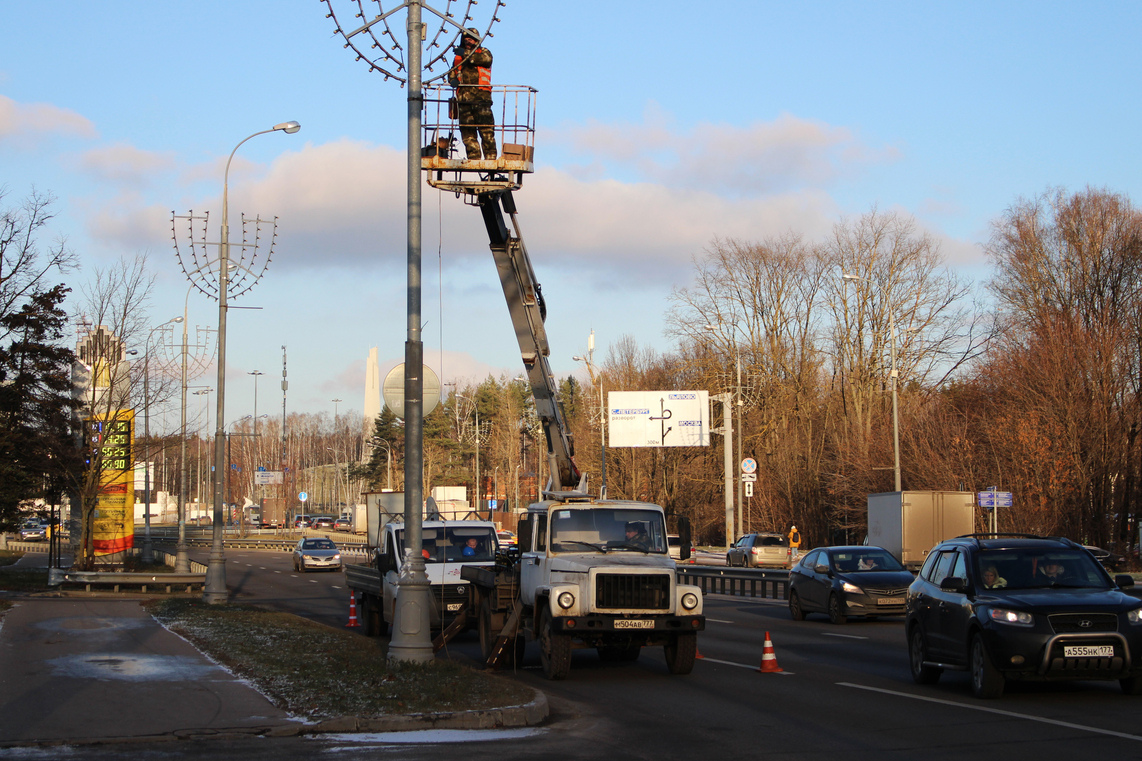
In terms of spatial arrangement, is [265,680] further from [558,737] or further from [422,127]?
[422,127]

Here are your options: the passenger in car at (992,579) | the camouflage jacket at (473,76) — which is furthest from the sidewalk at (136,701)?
the camouflage jacket at (473,76)

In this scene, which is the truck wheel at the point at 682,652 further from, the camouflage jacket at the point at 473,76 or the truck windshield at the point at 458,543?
the camouflage jacket at the point at 473,76

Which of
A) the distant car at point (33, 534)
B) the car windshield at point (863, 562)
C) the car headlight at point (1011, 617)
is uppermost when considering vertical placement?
the car headlight at point (1011, 617)

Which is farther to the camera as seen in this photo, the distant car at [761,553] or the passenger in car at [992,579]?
the distant car at [761,553]

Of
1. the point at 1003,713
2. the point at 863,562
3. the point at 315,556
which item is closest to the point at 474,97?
the point at 1003,713

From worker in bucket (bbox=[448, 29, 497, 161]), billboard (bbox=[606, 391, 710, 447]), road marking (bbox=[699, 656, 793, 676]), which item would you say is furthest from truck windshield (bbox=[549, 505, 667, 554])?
billboard (bbox=[606, 391, 710, 447])

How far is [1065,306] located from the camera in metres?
49.1

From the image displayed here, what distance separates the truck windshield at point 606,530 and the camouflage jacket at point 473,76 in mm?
5629

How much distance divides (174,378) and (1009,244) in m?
37.6

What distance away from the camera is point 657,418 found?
54.7 metres

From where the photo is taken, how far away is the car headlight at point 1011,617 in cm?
1123

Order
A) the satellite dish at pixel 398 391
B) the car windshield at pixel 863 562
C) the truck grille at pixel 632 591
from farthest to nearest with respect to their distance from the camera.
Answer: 1. the car windshield at pixel 863 562
2. the satellite dish at pixel 398 391
3. the truck grille at pixel 632 591

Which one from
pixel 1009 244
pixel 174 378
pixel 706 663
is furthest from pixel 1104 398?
pixel 174 378

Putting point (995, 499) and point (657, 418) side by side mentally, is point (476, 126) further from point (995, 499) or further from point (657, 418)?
point (657, 418)
